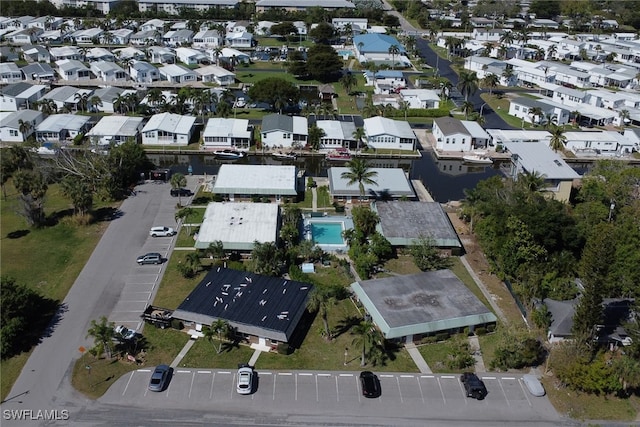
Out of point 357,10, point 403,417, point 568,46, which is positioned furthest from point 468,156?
point 357,10

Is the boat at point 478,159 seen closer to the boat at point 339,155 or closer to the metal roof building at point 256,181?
the boat at point 339,155

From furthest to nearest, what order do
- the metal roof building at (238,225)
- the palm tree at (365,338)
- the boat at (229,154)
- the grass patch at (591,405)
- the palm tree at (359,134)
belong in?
1. the boat at (229,154)
2. the palm tree at (359,134)
3. the metal roof building at (238,225)
4. the palm tree at (365,338)
5. the grass patch at (591,405)

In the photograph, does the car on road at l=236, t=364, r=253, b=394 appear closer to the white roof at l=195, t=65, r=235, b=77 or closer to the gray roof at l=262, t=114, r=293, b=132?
the gray roof at l=262, t=114, r=293, b=132

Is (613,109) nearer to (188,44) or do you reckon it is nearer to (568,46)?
(568,46)

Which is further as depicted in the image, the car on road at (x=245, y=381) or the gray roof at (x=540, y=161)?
the gray roof at (x=540, y=161)

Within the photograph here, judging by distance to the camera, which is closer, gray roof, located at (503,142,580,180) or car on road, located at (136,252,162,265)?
car on road, located at (136,252,162,265)

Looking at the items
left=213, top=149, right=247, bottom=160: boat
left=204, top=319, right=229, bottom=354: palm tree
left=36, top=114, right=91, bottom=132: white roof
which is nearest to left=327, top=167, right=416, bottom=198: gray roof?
left=213, top=149, right=247, bottom=160: boat

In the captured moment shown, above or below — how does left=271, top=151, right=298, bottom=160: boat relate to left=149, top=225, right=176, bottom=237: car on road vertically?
above

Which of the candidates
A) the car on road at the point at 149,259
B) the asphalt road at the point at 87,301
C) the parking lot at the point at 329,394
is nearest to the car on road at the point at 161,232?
the asphalt road at the point at 87,301
